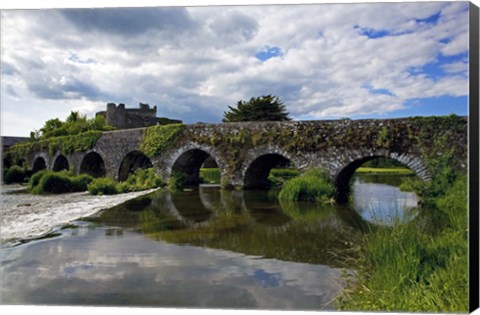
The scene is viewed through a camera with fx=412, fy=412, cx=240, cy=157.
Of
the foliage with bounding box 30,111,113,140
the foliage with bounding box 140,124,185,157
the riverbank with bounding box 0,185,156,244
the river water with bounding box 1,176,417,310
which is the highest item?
the foliage with bounding box 30,111,113,140

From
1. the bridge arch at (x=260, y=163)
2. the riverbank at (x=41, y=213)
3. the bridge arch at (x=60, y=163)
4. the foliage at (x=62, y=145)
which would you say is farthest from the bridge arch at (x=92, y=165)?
the bridge arch at (x=260, y=163)

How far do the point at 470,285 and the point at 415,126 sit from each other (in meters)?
7.48

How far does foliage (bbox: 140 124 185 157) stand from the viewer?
1642cm

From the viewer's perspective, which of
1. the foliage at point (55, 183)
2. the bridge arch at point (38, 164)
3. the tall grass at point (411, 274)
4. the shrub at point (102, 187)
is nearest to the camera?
the tall grass at point (411, 274)

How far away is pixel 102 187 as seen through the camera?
14.1m

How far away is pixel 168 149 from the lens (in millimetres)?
16531

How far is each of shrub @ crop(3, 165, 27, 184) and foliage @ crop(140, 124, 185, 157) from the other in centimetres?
813

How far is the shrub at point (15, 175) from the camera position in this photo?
67.5 feet

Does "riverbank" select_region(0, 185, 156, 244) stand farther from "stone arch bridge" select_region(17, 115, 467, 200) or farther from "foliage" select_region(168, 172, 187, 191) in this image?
"stone arch bridge" select_region(17, 115, 467, 200)

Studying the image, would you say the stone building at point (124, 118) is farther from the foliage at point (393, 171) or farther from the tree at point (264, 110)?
the foliage at point (393, 171)

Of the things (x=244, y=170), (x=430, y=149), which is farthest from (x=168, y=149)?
(x=430, y=149)

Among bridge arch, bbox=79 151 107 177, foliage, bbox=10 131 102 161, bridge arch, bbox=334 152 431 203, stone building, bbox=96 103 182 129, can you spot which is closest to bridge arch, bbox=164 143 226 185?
bridge arch, bbox=334 152 431 203

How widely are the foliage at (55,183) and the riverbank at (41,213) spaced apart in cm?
214

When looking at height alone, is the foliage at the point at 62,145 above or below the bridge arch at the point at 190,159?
above
